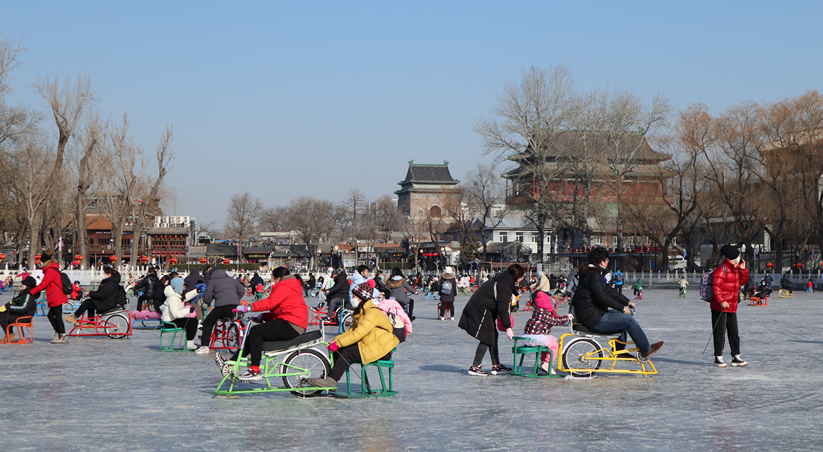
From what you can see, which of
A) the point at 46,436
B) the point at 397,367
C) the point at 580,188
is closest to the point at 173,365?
the point at 397,367

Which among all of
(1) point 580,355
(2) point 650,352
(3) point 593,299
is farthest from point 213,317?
(2) point 650,352

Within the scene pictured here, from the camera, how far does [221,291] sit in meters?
11.6

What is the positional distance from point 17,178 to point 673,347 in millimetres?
41685

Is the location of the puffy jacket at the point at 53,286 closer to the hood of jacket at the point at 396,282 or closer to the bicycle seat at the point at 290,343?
the hood of jacket at the point at 396,282

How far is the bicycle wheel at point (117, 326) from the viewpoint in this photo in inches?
563

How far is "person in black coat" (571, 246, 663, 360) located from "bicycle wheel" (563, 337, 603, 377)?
215 mm

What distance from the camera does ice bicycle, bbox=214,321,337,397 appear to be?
7.94 m

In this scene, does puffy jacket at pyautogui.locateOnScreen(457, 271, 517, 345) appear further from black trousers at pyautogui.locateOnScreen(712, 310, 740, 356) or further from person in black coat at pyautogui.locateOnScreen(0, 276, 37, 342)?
person in black coat at pyautogui.locateOnScreen(0, 276, 37, 342)

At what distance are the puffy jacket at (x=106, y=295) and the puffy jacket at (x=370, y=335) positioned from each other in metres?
7.19

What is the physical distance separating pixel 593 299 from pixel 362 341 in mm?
2930

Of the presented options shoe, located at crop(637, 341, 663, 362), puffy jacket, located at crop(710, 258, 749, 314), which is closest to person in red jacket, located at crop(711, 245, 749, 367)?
puffy jacket, located at crop(710, 258, 749, 314)

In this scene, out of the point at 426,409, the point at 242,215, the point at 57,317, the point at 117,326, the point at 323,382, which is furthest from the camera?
the point at 242,215

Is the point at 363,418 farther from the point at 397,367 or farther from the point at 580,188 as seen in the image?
the point at 580,188

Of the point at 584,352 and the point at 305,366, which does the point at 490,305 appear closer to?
the point at 584,352
